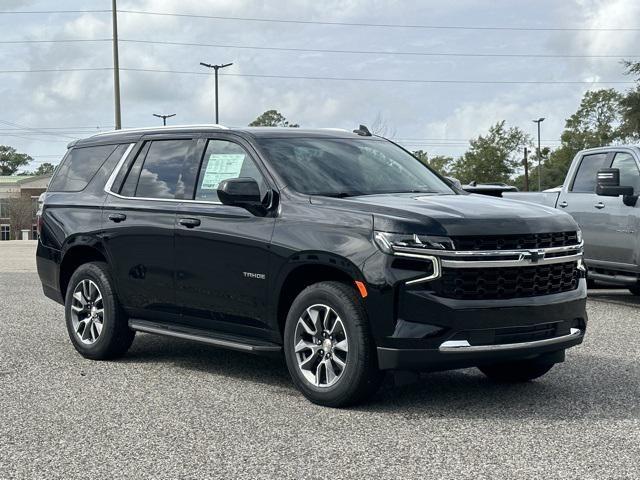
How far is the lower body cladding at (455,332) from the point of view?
5930 millimetres

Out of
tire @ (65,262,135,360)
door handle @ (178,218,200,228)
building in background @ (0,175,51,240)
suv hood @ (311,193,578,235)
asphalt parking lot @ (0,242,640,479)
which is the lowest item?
building in background @ (0,175,51,240)

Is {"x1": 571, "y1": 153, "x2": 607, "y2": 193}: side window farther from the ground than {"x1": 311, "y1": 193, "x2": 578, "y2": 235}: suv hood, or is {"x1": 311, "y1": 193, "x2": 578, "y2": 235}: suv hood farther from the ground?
{"x1": 571, "y1": 153, "x2": 607, "y2": 193}: side window

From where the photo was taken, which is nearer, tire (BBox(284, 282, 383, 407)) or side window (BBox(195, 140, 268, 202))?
tire (BBox(284, 282, 383, 407))

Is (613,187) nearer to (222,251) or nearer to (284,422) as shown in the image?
(222,251)

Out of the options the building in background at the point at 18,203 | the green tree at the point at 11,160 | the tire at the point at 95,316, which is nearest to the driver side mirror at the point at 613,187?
the tire at the point at 95,316

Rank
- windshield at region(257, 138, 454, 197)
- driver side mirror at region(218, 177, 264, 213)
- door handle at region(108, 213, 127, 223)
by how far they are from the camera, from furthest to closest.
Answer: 1. door handle at region(108, 213, 127, 223)
2. windshield at region(257, 138, 454, 197)
3. driver side mirror at region(218, 177, 264, 213)

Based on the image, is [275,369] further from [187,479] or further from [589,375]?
[187,479]

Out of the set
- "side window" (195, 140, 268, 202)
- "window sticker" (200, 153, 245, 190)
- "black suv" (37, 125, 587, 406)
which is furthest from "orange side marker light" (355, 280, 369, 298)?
"window sticker" (200, 153, 245, 190)

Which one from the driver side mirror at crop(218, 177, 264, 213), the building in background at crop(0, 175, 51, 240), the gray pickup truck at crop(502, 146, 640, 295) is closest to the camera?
the driver side mirror at crop(218, 177, 264, 213)

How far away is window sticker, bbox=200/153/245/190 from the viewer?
7309 millimetres

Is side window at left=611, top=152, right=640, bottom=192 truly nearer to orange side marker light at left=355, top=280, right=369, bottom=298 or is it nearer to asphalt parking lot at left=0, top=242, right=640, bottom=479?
asphalt parking lot at left=0, top=242, right=640, bottom=479

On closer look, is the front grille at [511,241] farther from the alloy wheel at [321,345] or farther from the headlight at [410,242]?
the alloy wheel at [321,345]

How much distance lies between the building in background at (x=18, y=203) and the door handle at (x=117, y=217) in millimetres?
108272

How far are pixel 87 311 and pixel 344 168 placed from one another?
107 inches
